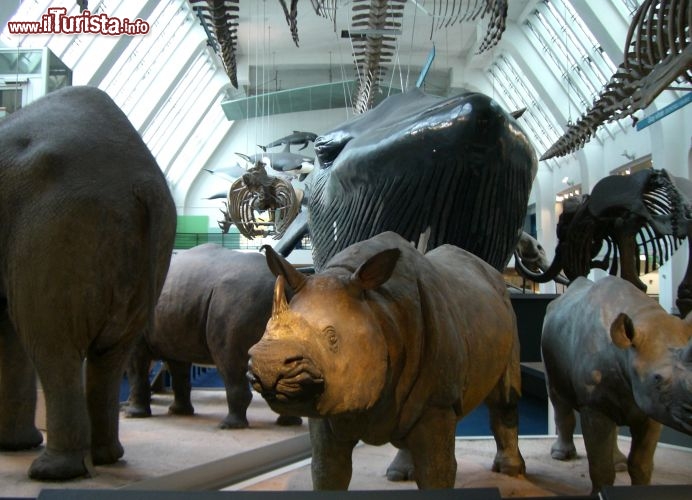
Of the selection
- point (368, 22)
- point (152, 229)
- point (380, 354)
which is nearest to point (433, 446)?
point (380, 354)

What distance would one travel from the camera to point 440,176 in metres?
3.15

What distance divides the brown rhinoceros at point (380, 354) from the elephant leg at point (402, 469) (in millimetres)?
682

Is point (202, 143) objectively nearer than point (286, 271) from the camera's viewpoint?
No

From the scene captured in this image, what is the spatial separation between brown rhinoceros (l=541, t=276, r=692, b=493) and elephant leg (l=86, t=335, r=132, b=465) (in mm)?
1828

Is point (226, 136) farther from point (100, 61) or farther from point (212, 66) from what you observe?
point (100, 61)

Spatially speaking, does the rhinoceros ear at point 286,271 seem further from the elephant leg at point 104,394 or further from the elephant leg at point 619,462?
the elephant leg at point 619,462

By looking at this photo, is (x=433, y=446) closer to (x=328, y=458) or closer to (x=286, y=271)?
(x=328, y=458)

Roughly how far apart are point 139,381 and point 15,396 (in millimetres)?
1248

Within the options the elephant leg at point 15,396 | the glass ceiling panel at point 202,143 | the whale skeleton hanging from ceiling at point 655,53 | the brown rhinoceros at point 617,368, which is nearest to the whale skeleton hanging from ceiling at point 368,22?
the whale skeleton hanging from ceiling at point 655,53

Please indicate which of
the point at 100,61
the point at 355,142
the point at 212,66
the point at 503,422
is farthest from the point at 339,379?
the point at 212,66

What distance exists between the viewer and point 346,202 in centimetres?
361

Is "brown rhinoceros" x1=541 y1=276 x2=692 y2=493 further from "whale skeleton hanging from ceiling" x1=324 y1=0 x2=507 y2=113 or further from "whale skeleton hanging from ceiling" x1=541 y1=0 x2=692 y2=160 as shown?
"whale skeleton hanging from ceiling" x1=324 y1=0 x2=507 y2=113

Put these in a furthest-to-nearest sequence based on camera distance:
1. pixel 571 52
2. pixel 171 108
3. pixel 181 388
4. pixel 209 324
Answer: pixel 171 108
pixel 571 52
pixel 181 388
pixel 209 324

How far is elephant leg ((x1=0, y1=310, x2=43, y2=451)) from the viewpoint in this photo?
3045mm
